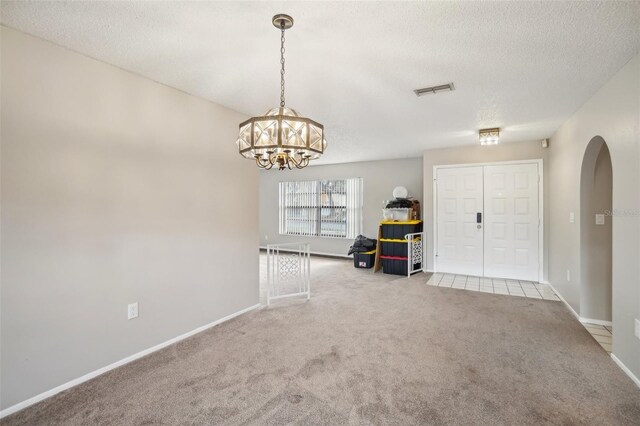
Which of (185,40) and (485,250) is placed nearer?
(185,40)

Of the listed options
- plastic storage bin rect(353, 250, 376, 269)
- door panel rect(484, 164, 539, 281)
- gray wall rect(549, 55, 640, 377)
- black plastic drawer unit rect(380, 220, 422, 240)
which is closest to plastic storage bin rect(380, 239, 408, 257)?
black plastic drawer unit rect(380, 220, 422, 240)

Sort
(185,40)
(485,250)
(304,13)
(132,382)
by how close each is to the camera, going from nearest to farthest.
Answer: (304,13)
(185,40)
(132,382)
(485,250)

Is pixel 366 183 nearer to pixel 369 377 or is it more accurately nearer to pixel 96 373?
pixel 369 377

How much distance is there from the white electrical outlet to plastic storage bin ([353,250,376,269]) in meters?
4.30

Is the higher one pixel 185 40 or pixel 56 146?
pixel 185 40

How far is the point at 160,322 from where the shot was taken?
8.71ft

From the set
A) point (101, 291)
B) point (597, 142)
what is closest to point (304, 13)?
point (101, 291)

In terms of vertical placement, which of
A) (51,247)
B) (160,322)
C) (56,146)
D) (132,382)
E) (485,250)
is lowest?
(132,382)

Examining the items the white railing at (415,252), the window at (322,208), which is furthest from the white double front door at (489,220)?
the window at (322,208)

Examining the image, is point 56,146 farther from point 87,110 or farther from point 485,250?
point 485,250

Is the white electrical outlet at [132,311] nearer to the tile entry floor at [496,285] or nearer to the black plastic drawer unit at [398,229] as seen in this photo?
the tile entry floor at [496,285]

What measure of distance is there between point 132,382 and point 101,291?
70 centimetres

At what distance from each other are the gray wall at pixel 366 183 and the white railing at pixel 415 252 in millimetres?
1170

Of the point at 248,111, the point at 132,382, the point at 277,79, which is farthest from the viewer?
the point at 248,111
